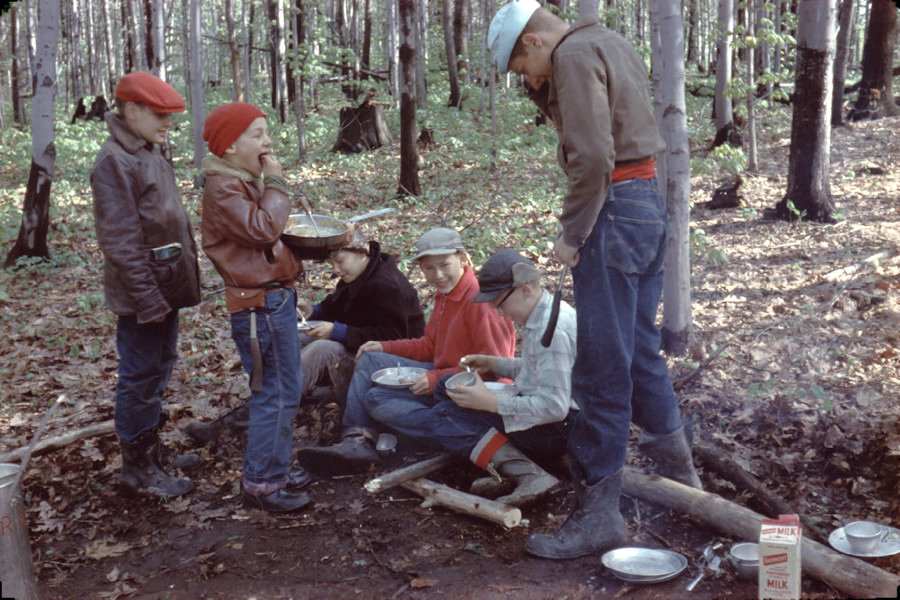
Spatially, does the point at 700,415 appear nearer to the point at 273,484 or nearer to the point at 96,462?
the point at 273,484

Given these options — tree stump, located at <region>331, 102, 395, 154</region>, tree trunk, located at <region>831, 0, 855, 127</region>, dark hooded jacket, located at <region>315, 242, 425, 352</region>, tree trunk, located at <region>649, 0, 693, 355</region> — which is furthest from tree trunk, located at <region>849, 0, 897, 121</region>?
dark hooded jacket, located at <region>315, 242, 425, 352</region>

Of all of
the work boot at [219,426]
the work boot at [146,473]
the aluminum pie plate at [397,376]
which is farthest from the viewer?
the work boot at [219,426]

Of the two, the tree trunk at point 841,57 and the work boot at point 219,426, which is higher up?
the tree trunk at point 841,57

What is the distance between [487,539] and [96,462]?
8.94 ft

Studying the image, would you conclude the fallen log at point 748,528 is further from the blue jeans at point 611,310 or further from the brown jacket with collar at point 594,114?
Answer: the brown jacket with collar at point 594,114

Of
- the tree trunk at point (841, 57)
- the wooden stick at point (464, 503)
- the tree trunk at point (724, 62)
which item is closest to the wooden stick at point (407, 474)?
the wooden stick at point (464, 503)

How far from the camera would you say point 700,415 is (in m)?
4.46

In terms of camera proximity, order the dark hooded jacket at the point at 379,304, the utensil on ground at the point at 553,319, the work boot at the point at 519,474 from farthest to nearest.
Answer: the dark hooded jacket at the point at 379,304
the work boot at the point at 519,474
the utensil on ground at the point at 553,319

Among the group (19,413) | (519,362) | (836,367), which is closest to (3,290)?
(19,413)

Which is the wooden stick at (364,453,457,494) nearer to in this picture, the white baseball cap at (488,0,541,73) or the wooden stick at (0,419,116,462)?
the wooden stick at (0,419,116,462)

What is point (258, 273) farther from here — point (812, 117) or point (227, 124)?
point (812, 117)

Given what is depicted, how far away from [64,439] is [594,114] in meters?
3.86

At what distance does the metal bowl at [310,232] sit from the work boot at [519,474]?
4.75ft

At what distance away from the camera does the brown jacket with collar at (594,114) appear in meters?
2.80
